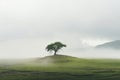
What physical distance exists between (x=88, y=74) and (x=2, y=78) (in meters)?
33.9

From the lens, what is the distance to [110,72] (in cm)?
14400

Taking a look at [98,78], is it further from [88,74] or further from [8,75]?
[8,75]

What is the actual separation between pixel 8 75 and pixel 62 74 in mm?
21483

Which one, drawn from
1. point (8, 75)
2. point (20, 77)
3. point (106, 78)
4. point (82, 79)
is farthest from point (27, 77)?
point (106, 78)

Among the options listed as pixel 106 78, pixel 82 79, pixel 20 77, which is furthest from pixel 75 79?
pixel 20 77

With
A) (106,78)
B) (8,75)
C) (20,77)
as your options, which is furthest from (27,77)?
(106,78)

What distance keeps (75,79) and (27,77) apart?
18.2 meters

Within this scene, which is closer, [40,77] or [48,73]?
[40,77]

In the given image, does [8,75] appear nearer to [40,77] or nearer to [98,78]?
[40,77]

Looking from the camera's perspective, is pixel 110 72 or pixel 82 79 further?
pixel 110 72

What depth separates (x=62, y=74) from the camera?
140 metres

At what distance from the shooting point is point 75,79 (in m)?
129

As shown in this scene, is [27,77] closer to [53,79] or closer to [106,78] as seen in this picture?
[53,79]

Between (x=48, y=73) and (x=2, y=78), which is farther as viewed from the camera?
(x=48, y=73)
